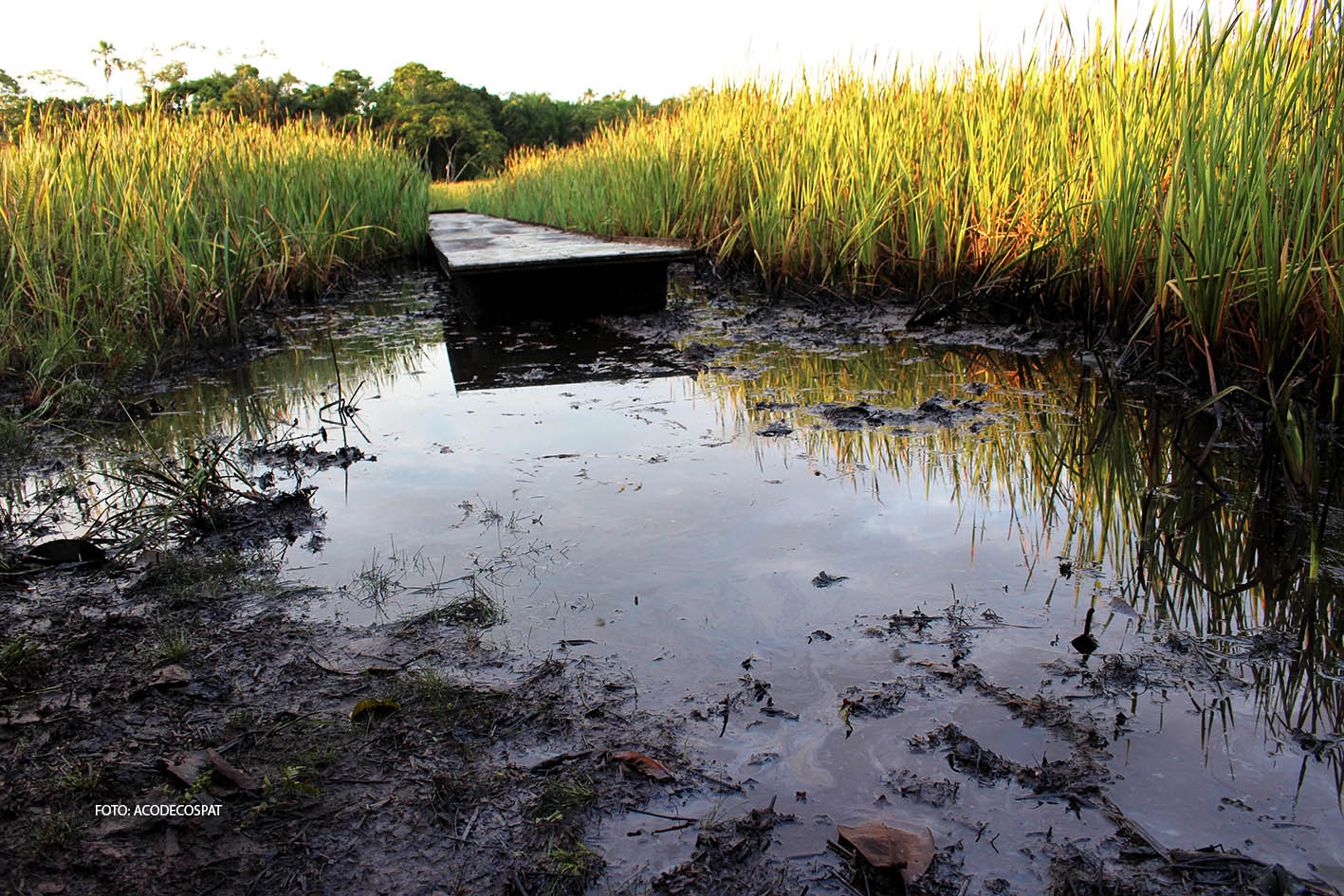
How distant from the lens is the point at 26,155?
Answer: 454 cm

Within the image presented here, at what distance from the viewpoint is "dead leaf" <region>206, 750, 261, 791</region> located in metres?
1.17

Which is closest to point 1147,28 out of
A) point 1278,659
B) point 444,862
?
point 1278,659

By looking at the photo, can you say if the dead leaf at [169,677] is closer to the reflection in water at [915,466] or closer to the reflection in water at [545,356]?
the reflection in water at [915,466]

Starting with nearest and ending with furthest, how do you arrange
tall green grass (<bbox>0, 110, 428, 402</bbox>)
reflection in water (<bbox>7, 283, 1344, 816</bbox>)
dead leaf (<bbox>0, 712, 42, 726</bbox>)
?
dead leaf (<bbox>0, 712, 42, 726</bbox>), reflection in water (<bbox>7, 283, 1344, 816</bbox>), tall green grass (<bbox>0, 110, 428, 402</bbox>)

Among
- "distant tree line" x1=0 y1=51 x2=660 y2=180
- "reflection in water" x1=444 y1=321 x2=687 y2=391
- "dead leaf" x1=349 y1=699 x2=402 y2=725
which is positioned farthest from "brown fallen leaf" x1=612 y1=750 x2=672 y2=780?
"distant tree line" x1=0 y1=51 x2=660 y2=180

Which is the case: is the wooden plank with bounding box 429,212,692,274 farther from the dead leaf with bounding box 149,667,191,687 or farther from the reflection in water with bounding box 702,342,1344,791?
the dead leaf with bounding box 149,667,191,687

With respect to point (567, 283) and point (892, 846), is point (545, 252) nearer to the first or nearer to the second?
point (567, 283)

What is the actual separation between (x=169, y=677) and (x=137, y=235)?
3724mm

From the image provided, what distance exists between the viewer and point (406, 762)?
4.02 feet

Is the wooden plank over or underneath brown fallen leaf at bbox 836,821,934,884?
over

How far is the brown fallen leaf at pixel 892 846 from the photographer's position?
0.98m

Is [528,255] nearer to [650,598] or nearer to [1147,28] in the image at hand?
[1147,28]

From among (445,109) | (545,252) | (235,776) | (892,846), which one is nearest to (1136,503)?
(892,846)

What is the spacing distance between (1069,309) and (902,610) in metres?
3.28
